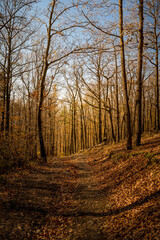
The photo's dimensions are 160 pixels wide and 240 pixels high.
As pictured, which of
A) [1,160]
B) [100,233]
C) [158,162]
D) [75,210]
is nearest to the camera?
[100,233]

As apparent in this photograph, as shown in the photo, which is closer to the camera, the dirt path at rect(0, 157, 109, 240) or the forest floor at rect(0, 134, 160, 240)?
the forest floor at rect(0, 134, 160, 240)

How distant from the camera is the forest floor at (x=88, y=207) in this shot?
3.52 metres

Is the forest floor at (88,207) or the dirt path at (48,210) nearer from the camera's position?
the forest floor at (88,207)

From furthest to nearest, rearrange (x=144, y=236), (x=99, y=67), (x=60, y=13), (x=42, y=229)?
(x=99, y=67), (x=60, y=13), (x=42, y=229), (x=144, y=236)

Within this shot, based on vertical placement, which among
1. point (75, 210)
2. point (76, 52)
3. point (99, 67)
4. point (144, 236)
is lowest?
point (75, 210)

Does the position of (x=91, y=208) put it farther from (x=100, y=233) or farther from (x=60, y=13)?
(x=60, y=13)

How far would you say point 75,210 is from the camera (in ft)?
16.3

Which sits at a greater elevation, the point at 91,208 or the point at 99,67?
the point at 99,67

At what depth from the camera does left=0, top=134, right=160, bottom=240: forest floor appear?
3.52 meters

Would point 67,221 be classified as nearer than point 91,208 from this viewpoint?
Yes

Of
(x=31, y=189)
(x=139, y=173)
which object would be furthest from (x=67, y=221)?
(x=139, y=173)

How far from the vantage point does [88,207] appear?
5055 mm

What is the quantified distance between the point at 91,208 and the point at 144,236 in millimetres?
2310

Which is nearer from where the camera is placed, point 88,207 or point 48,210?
point 48,210
